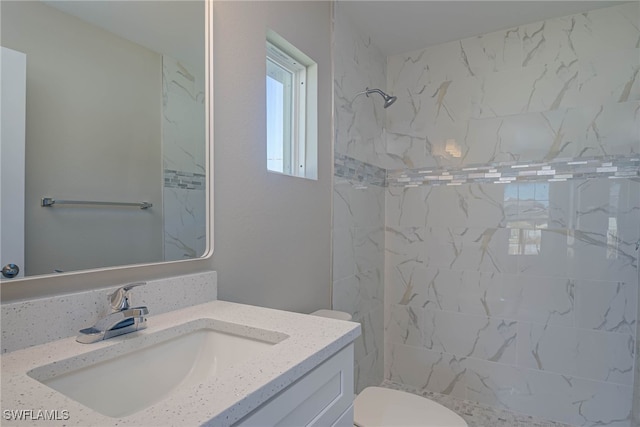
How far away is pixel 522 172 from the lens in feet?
7.20

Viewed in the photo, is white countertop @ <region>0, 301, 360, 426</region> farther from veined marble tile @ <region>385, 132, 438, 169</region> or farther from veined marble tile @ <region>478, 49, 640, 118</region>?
veined marble tile @ <region>478, 49, 640, 118</region>

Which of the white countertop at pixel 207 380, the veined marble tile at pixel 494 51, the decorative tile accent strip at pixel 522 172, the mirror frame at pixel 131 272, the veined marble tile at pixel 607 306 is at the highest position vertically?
the veined marble tile at pixel 494 51

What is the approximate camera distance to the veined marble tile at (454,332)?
7.34ft

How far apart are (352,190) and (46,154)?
5.23 ft

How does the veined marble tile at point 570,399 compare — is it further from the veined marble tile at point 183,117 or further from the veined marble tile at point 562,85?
the veined marble tile at point 183,117

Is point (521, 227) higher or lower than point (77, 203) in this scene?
lower

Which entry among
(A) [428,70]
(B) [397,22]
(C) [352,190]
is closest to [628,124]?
(A) [428,70]

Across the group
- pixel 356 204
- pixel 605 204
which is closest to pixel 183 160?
pixel 356 204

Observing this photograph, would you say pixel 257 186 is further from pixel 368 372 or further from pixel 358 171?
pixel 368 372

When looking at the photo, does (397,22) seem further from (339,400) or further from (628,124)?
(339,400)

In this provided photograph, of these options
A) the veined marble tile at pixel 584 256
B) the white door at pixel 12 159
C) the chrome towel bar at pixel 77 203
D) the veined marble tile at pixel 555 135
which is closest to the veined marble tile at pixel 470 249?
the veined marble tile at pixel 584 256

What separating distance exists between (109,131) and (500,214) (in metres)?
2.20

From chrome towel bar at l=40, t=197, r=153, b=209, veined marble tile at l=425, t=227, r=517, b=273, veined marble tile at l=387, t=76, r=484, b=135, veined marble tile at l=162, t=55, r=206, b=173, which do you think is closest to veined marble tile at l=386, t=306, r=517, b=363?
veined marble tile at l=425, t=227, r=517, b=273

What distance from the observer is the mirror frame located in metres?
0.72
